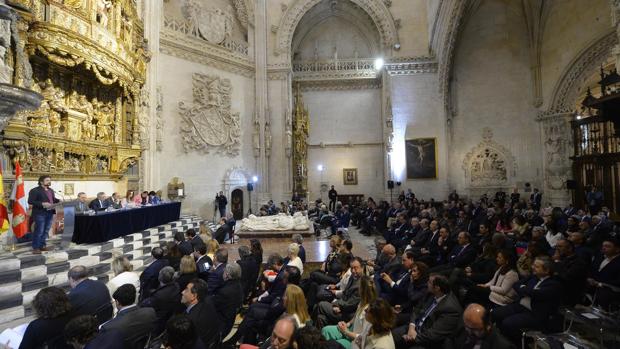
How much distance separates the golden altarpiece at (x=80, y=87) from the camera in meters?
7.22

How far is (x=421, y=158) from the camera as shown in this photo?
17672 millimetres

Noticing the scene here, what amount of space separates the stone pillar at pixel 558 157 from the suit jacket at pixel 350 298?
570 inches

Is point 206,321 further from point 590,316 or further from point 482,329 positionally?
point 590,316

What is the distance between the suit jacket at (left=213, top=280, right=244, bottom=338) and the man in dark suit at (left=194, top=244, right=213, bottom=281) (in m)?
1.08

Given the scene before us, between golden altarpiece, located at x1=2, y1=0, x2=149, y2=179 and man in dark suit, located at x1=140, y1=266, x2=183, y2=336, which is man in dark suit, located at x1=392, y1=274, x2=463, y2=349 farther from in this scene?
golden altarpiece, located at x1=2, y1=0, x2=149, y2=179

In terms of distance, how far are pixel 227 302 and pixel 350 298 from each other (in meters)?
1.33

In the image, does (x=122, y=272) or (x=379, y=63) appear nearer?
(x=122, y=272)

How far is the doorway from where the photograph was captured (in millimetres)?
16438

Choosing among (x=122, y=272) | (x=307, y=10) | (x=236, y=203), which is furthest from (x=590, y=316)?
(x=307, y=10)

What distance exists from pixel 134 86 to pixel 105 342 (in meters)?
9.99

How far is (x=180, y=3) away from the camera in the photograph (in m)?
15.6

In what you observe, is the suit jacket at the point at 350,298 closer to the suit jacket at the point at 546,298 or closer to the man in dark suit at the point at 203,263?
the suit jacket at the point at 546,298

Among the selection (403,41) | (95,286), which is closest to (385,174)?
(403,41)

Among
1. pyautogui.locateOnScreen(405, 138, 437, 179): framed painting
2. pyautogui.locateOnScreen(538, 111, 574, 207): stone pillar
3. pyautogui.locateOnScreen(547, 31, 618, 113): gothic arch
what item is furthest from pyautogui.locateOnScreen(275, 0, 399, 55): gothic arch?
pyautogui.locateOnScreen(538, 111, 574, 207): stone pillar
